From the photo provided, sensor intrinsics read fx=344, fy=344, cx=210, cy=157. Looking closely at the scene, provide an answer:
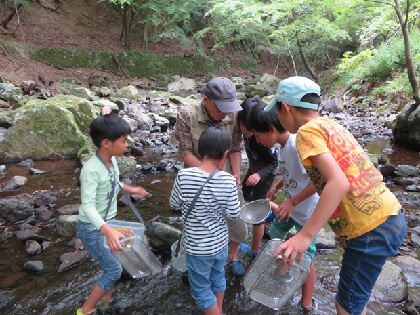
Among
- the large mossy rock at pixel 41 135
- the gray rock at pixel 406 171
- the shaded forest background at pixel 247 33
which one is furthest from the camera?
the shaded forest background at pixel 247 33

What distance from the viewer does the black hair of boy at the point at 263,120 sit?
8.40ft

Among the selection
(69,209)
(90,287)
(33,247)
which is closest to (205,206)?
(90,287)

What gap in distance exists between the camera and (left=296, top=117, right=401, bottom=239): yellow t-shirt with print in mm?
1728

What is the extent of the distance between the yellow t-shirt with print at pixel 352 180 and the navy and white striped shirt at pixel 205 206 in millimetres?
570

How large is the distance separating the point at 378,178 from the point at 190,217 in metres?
1.15

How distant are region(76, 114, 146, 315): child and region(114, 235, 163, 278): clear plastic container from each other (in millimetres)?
68

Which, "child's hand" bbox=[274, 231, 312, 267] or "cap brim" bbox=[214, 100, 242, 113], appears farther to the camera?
"cap brim" bbox=[214, 100, 242, 113]

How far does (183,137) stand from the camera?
3115 mm

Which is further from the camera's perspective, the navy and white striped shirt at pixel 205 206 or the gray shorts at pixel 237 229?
the gray shorts at pixel 237 229

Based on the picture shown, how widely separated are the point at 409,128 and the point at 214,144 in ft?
25.6

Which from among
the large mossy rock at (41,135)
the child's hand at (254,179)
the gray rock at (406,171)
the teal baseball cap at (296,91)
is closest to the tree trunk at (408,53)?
the gray rock at (406,171)

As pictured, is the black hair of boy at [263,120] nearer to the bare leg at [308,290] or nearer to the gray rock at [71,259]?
the bare leg at [308,290]

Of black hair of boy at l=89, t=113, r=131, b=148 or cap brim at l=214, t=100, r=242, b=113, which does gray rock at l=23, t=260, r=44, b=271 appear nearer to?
black hair of boy at l=89, t=113, r=131, b=148

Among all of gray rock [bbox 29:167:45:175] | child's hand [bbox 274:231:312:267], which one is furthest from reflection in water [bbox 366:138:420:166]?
gray rock [bbox 29:167:45:175]
